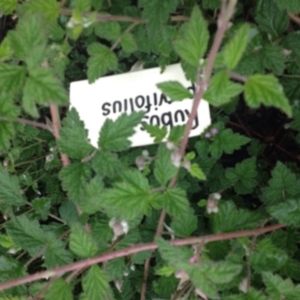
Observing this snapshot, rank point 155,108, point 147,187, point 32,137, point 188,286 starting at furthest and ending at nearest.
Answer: point 32,137 → point 155,108 → point 188,286 → point 147,187

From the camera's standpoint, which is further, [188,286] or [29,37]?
[188,286]

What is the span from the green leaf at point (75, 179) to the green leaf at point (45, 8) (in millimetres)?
277

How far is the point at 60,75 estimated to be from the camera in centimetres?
95

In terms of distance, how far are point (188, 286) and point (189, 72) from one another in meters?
0.42

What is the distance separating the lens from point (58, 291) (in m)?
0.80

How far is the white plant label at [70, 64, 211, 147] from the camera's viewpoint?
3.39 feet

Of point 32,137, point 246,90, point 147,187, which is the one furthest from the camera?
point 32,137

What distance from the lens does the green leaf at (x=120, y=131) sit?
2.68 ft

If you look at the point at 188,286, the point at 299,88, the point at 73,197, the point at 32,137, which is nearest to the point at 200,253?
the point at 188,286

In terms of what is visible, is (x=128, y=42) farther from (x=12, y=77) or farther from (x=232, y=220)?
(x=232, y=220)

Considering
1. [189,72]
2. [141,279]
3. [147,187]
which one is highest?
[189,72]

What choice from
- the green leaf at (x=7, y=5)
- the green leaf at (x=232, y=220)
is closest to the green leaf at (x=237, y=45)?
the green leaf at (x=232, y=220)

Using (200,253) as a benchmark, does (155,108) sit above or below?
above

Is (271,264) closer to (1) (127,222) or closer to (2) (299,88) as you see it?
(1) (127,222)
